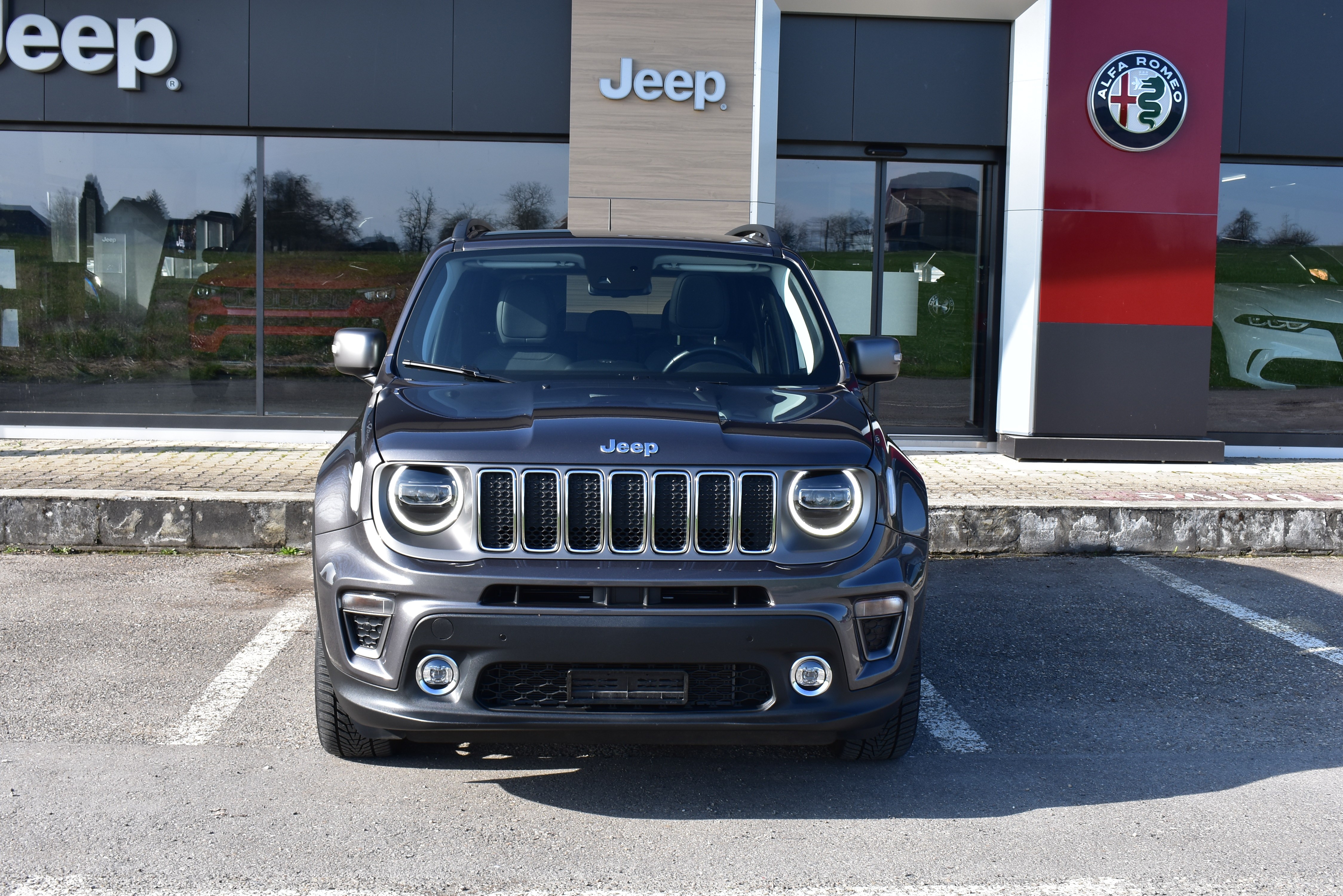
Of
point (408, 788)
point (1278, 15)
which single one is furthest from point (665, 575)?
point (1278, 15)

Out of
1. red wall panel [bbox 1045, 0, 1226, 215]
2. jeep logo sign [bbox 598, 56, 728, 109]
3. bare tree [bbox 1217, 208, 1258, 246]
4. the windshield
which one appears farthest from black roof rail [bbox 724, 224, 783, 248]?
bare tree [bbox 1217, 208, 1258, 246]

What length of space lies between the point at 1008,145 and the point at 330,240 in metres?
6.47

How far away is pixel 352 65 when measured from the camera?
11.0 meters

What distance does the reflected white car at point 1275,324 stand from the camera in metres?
11.9

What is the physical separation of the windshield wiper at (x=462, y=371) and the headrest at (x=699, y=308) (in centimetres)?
76

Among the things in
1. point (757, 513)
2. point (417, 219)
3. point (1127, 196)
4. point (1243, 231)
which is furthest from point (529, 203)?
point (757, 513)

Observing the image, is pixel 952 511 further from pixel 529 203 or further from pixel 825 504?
pixel 529 203

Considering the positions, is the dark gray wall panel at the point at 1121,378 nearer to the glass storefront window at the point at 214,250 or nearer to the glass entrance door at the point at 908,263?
the glass entrance door at the point at 908,263

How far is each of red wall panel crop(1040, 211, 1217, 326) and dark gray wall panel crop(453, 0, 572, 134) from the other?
4.63m

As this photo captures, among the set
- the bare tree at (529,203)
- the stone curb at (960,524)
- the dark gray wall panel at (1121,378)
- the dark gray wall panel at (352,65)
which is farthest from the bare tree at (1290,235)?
the dark gray wall panel at (352,65)

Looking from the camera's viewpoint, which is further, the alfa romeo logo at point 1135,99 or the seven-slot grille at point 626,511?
the alfa romeo logo at point 1135,99

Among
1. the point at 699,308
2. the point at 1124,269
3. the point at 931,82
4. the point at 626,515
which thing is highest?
the point at 931,82

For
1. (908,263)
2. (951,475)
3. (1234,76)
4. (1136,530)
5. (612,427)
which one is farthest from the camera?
(908,263)

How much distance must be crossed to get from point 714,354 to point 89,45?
8850 mm
